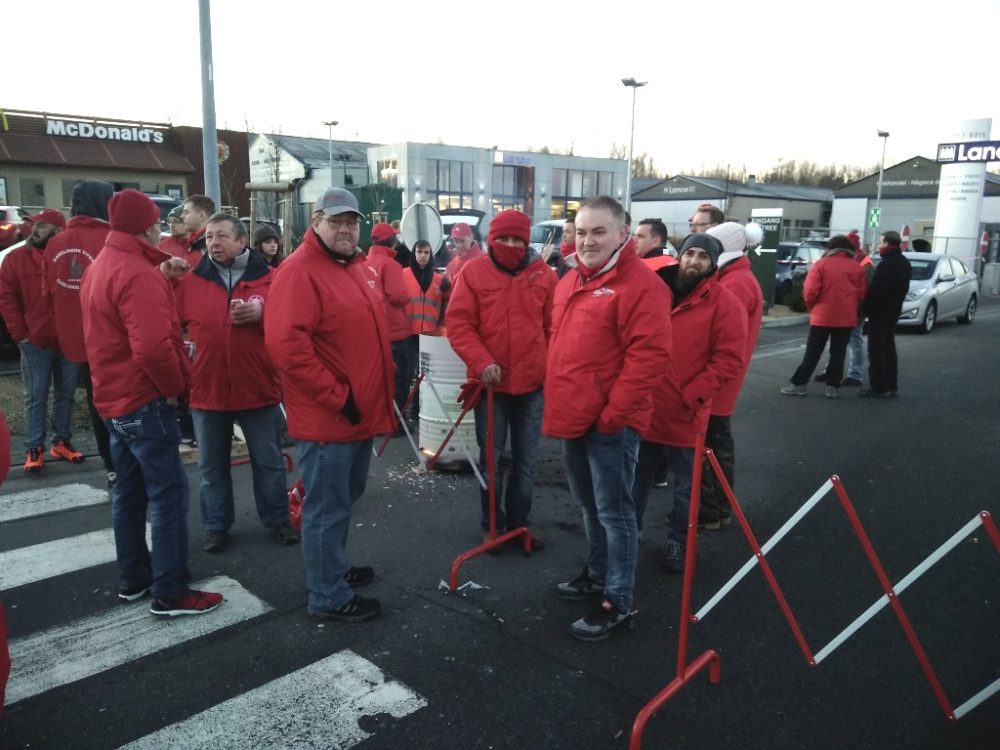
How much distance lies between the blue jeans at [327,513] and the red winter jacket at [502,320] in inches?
42.2

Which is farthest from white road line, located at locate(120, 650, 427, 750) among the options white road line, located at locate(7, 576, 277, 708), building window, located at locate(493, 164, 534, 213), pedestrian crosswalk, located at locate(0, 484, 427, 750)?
building window, located at locate(493, 164, 534, 213)

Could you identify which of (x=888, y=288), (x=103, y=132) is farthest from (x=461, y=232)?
(x=103, y=132)

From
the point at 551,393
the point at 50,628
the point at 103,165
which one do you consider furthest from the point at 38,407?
the point at 103,165

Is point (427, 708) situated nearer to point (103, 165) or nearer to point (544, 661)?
point (544, 661)

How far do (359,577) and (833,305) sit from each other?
7.53 meters

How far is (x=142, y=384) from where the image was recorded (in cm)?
368

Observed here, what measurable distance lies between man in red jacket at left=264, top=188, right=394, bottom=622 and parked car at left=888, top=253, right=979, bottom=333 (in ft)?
46.5

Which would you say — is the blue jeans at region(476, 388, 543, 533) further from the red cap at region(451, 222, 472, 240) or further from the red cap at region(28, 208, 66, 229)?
the red cap at region(28, 208, 66, 229)

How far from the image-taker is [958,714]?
3016 mm

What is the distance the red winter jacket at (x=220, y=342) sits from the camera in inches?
177

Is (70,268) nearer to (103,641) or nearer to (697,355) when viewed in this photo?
(103,641)

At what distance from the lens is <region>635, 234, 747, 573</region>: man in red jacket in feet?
14.5

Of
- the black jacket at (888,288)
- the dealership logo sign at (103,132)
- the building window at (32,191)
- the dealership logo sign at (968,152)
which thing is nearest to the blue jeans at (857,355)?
the black jacket at (888,288)

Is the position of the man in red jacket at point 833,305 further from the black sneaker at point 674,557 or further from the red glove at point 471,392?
the red glove at point 471,392
